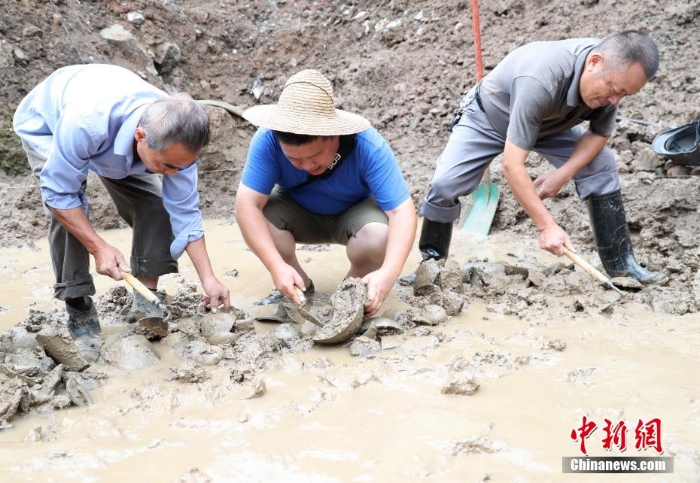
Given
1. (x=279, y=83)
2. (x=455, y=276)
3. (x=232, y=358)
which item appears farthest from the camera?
(x=279, y=83)

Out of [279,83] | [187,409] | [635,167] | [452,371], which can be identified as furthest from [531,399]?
[279,83]

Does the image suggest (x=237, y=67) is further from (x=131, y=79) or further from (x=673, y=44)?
(x=131, y=79)

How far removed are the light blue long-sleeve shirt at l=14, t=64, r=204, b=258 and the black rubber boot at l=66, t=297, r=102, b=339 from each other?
0.51 metres

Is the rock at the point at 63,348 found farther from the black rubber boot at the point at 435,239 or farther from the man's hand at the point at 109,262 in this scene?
the black rubber boot at the point at 435,239

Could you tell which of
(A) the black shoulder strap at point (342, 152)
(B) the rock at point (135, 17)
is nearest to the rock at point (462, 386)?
(A) the black shoulder strap at point (342, 152)

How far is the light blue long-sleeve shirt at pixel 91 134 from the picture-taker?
102 inches

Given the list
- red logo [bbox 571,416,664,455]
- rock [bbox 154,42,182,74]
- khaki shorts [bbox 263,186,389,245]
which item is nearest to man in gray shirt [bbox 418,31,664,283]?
khaki shorts [bbox 263,186,389,245]

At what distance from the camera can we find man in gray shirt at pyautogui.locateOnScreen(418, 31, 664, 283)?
3047 millimetres

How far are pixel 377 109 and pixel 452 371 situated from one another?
5.03 metres

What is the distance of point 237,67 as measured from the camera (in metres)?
8.28

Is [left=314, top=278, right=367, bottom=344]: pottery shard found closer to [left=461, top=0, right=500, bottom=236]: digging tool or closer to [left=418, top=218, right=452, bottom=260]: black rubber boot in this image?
[left=418, top=218, right=452, bottom=260]: black rubber boot

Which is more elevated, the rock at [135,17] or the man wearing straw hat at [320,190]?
the rock at [135,17]

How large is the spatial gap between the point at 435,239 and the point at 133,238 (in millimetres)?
1753

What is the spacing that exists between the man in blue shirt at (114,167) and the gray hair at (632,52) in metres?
1.89
